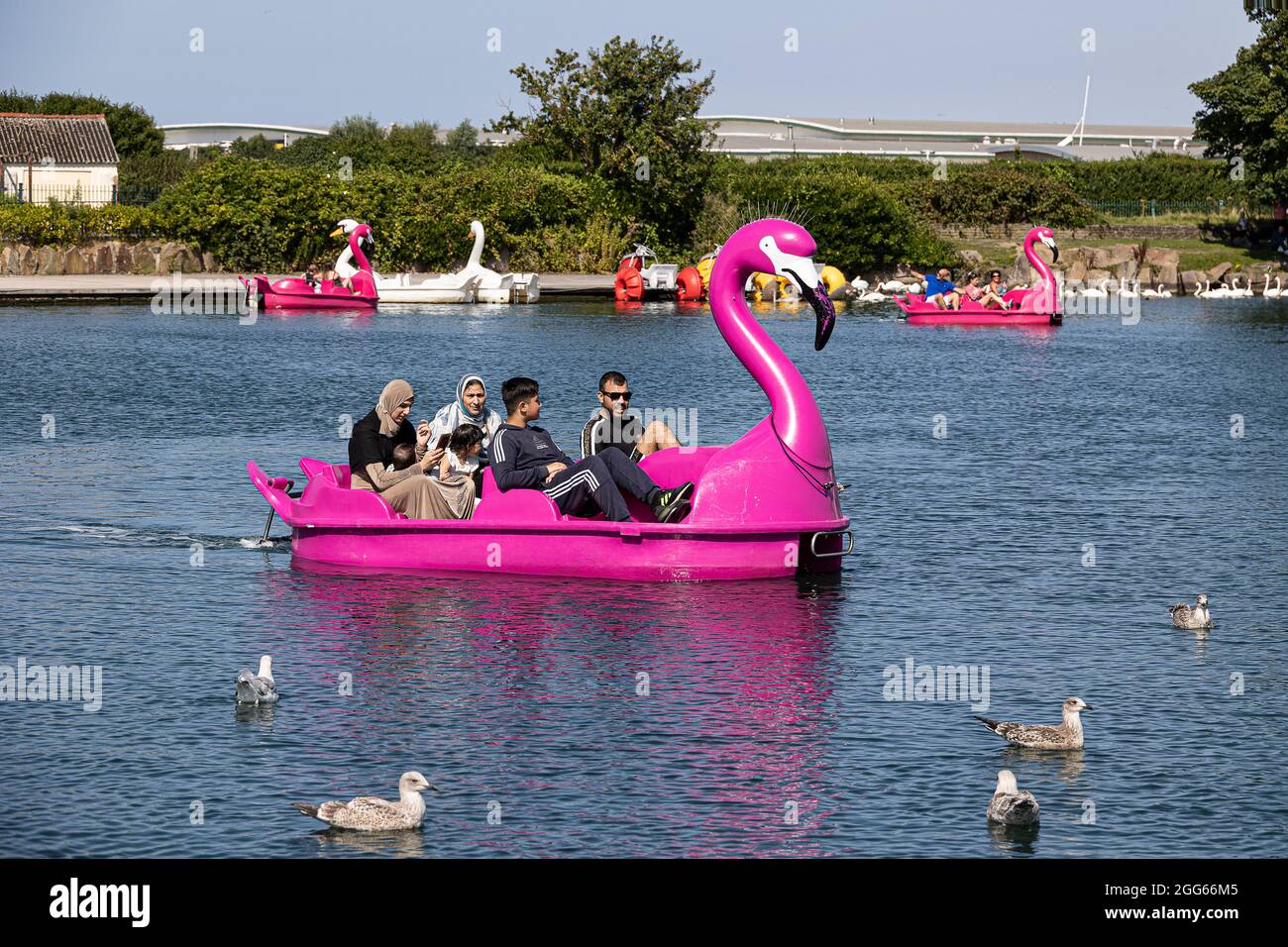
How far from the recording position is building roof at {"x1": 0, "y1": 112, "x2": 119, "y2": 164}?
79938 mm

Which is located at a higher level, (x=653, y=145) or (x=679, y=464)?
(x=653, y=145)

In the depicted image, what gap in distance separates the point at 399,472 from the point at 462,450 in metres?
0.62

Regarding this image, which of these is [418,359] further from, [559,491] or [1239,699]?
[1239,699]

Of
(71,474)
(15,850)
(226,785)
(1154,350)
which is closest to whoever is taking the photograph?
(15,850)

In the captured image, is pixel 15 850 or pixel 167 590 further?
pixel 167 590

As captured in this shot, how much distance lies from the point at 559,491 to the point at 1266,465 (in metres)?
11.4

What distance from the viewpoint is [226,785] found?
10.2 metres

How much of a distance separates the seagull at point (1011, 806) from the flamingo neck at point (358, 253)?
→ 125ft

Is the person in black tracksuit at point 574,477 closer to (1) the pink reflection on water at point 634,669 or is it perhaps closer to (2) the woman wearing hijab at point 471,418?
(1) the pink reflection on water at point 634,669

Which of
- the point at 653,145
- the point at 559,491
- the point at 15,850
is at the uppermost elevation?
the point at 653,145

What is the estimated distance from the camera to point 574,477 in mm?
14805

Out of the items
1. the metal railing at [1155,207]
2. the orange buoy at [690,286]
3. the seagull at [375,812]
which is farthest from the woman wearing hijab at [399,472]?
the metal railing at [1155,207]

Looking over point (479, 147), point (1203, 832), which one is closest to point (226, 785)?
point (1203, 832)

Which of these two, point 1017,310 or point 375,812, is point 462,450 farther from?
point 1017,310
